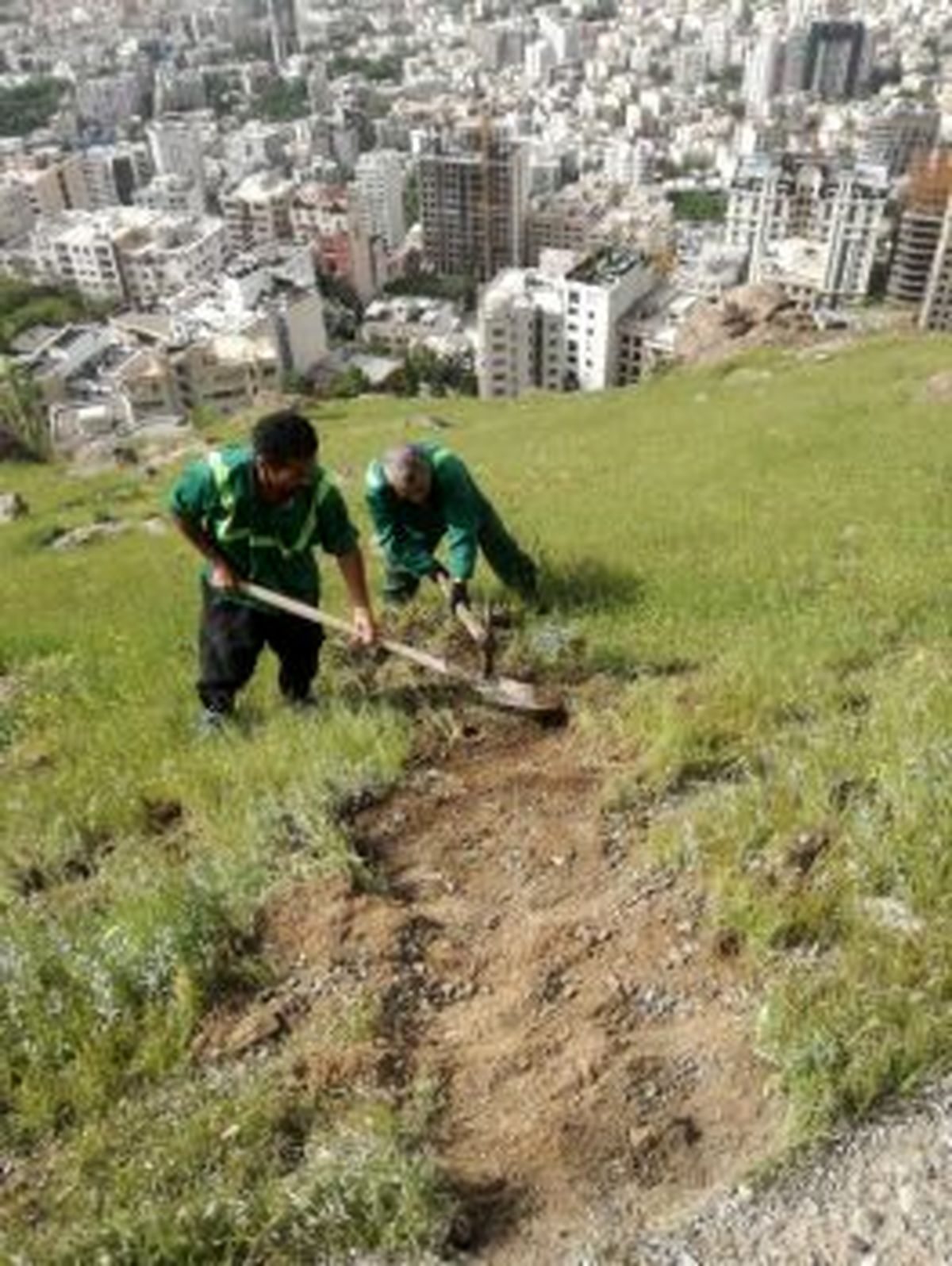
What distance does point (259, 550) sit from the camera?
642 centimetres

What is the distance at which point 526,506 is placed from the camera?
1500 cm

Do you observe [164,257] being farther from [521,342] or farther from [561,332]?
[561,332]

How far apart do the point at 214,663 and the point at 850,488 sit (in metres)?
9.18

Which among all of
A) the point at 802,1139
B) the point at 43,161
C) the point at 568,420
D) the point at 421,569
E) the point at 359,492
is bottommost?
the point at 43,161

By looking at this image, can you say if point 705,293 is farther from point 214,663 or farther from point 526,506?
point 214,663

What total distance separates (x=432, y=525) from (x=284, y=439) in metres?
2.80

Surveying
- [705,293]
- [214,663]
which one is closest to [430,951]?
[214,663]

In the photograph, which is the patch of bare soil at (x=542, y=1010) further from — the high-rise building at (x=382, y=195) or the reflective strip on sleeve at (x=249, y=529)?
the high-rise building at (x=382, y=195)

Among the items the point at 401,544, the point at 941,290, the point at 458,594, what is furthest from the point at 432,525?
the point at 941,290

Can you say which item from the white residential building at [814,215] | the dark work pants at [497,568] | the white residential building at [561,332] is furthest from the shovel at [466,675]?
the white residential building at [814,215]

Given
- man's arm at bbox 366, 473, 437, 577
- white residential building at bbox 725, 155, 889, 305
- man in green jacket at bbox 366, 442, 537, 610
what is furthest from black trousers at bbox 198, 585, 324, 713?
white residential building at bbox 725, 155, 889, 305

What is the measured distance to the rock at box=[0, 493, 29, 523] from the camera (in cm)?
2312

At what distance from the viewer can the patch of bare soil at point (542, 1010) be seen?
3.43 m

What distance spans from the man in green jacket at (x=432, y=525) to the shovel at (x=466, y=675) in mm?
910
